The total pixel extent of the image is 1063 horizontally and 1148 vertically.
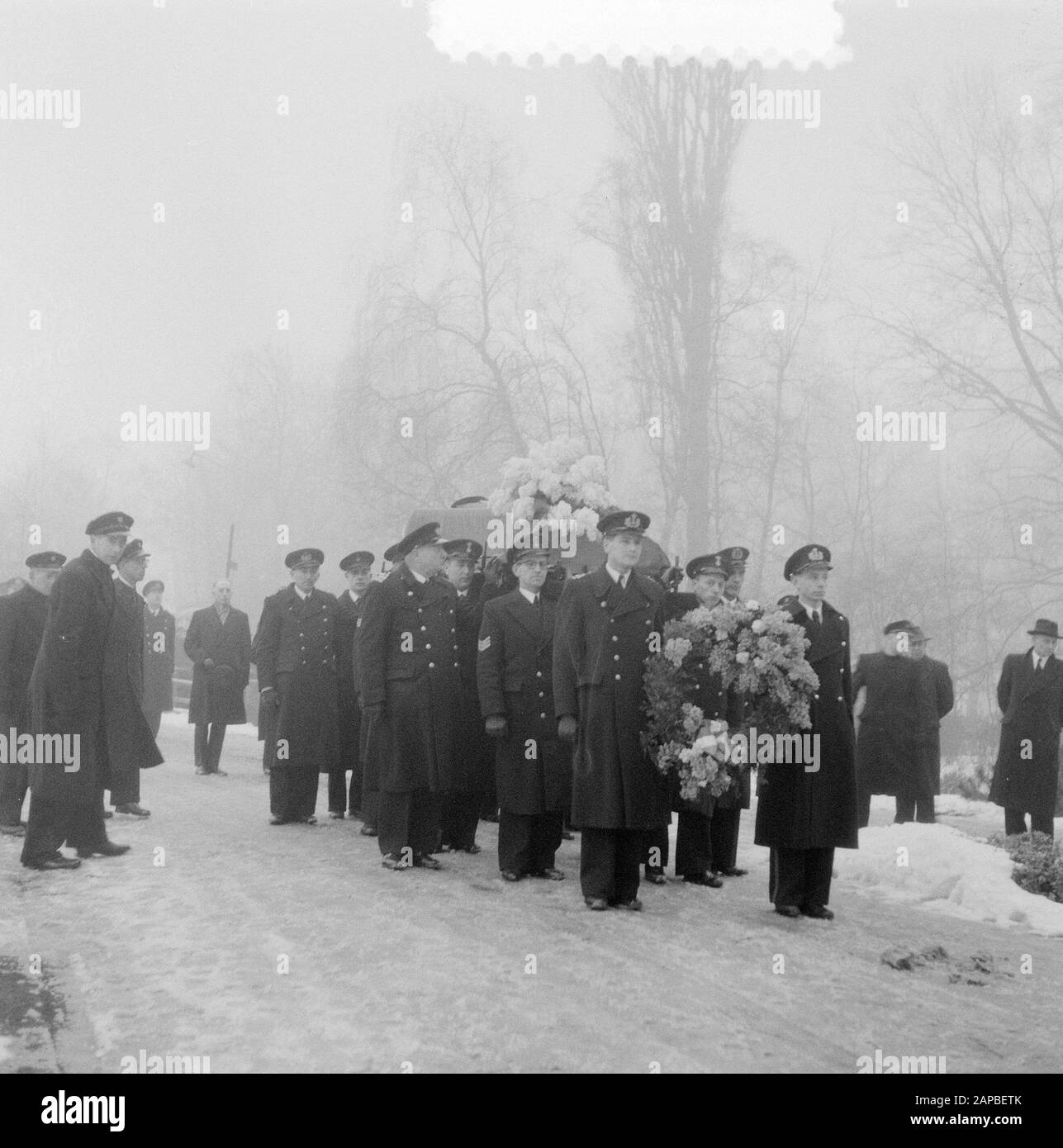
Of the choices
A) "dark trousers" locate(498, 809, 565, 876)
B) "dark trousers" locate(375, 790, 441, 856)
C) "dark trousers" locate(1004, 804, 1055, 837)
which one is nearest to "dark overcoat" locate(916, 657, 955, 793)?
"dark trousers" locate(1004, 804, 1055, 837)

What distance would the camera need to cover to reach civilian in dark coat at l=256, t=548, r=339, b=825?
10.8 m

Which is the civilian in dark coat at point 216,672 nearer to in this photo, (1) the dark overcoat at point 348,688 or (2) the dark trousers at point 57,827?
(1) the dark overcoat at point 348,688

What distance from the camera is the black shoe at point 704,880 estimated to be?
28.0ft

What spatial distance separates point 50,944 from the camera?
6.54 metres

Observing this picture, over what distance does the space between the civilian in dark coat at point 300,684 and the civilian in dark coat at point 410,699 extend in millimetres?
1869

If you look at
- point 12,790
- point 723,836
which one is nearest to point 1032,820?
point 723,836

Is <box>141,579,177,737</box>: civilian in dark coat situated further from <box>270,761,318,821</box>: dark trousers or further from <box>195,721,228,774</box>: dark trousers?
<box>270,761,318,821</box>: dark trousers

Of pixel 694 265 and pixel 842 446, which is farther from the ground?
pixel 694 265

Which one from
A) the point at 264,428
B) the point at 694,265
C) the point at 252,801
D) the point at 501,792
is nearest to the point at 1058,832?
the point at 501,792

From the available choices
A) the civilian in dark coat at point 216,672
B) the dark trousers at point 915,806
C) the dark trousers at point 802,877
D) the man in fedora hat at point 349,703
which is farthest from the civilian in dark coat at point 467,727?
the civilian in dark coat at point 216,672

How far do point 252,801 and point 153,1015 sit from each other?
→ 716 cm

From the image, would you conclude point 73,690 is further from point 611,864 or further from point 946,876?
point 946,876

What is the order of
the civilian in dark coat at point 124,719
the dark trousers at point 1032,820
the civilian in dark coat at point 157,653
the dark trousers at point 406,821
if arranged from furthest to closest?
the civilian in dark coat at point 157,653 → the dark trousers at point 1032,820 → the dark trousers at point 406,821 → the civilian in dark coat at point 124,719
